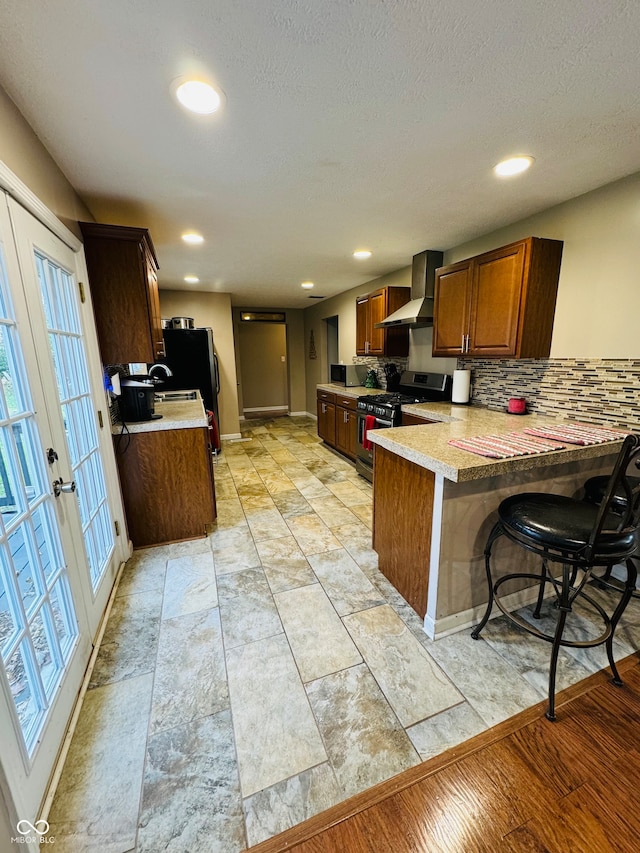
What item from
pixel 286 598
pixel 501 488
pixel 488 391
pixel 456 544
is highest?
pixel 488 391

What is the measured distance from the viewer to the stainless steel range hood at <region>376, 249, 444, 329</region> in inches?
134

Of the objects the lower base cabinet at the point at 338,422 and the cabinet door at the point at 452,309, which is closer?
the cabinet door at the point at 452,309

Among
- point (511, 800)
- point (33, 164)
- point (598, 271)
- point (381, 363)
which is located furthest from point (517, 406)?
point (33, 164)

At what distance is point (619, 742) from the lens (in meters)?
1.27

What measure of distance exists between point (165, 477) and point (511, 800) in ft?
8.10

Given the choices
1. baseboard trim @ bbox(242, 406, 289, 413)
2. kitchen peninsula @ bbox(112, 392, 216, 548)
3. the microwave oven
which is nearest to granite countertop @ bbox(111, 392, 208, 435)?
kitchen peninsula @ bbox(112, 392, 216, 548)

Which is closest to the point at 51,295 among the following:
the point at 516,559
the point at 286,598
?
the point at 286,598

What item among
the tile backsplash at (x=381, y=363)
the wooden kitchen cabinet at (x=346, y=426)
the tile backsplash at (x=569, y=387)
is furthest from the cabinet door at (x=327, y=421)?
the tile backsplash at (x=569, y=387)

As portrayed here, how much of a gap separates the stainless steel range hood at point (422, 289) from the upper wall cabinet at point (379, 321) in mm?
309

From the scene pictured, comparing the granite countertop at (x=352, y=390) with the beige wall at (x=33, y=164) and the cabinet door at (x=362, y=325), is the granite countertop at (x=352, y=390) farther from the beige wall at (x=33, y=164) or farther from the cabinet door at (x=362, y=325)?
the beige wall at (x=33, y=164)

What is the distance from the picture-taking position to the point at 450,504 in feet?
5.28

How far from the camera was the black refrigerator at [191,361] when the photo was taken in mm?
4613

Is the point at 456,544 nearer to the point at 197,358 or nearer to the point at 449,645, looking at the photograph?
the point at 449,645

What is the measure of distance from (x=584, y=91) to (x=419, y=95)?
0.63 metres
